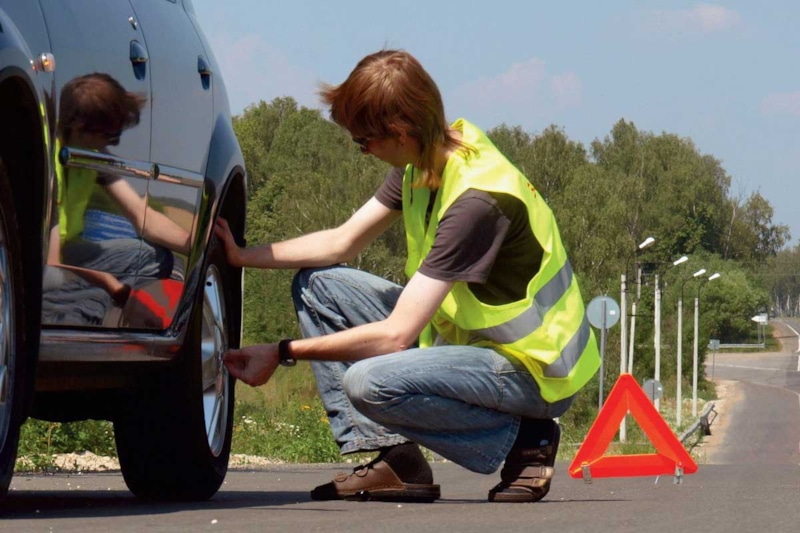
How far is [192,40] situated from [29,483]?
2.61m

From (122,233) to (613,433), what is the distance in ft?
8.41

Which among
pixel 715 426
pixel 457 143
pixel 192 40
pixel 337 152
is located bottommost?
pixel 715 426

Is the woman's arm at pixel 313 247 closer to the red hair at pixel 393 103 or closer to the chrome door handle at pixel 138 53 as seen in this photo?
the red hair at pixel 393 103

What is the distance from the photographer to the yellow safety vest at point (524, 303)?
480 centimetres

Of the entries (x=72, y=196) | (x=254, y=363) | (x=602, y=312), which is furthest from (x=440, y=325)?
(x=602, y=312)

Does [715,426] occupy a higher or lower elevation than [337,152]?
lower

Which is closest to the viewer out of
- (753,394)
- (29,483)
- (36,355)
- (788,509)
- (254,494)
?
(36,355)

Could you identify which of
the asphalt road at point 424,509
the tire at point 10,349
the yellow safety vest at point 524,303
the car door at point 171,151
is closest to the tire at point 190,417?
the asphalt road at point 424,509

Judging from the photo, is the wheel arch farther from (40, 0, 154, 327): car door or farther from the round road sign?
the round road sign

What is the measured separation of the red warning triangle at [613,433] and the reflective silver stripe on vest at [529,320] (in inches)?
50.1

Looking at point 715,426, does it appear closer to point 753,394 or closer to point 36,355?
point 753,394

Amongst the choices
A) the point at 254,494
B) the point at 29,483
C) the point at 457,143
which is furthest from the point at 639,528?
the point at 29,483

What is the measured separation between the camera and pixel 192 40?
5.23 meters

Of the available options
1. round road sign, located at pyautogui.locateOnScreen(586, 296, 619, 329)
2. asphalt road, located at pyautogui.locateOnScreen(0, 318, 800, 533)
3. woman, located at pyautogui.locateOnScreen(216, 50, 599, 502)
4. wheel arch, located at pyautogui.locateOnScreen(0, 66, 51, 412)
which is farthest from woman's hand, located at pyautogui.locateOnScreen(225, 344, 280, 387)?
round road sign, located at pyautogui.locateOnScreen(586, 296, 619, 329)
